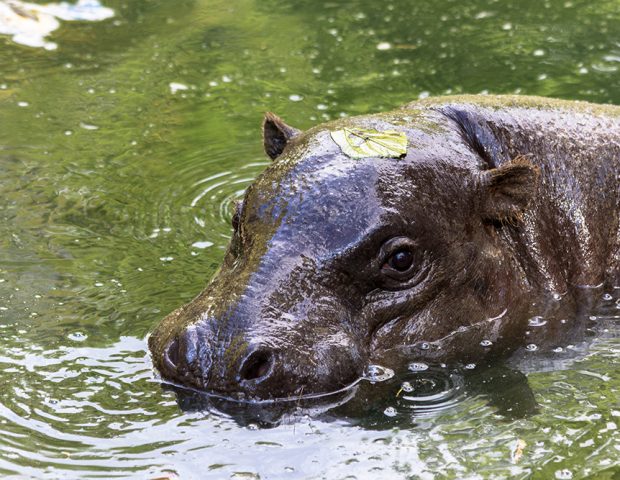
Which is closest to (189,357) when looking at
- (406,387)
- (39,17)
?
(406,387)

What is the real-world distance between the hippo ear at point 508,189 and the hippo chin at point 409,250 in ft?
0.03

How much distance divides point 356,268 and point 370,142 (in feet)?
2.93

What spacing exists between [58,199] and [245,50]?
16.5 ft

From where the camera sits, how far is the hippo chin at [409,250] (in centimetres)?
601

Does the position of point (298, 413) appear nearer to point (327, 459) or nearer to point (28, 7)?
point (327, 459)

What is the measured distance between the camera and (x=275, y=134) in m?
Result: 7.86

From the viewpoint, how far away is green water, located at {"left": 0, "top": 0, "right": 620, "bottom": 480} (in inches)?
226

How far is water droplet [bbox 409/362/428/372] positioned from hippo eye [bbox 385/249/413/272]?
0.56 meters

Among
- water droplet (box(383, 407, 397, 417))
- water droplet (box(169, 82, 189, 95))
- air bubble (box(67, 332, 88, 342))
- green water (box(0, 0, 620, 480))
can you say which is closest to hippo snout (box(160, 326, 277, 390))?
green water (box(0, 0, 620, 480))

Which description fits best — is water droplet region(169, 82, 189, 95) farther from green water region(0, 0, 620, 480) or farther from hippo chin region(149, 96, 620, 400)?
hippo chin region(149, 96, 620, 400)

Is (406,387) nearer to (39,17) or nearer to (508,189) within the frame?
(508,189)

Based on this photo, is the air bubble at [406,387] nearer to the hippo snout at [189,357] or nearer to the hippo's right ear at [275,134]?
the hippo snout at [189,357]

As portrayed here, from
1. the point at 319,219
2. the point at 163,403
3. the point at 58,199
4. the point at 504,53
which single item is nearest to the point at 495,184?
the point at 319,219

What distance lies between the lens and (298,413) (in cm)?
593
